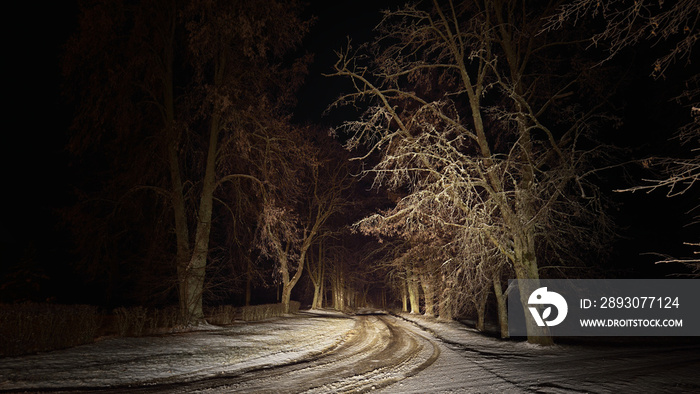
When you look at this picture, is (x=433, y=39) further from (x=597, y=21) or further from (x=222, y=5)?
(x=222, y=5)

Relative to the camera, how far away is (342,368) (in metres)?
6.87

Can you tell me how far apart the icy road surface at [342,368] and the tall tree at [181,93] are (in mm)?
5065

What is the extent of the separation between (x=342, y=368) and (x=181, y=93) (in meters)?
13.0

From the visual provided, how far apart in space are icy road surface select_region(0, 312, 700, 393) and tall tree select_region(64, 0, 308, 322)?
5065mm

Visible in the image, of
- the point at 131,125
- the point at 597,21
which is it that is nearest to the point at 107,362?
Answer: the point at 131,125

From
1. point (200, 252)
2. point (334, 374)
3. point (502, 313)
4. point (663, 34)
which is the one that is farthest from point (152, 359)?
point (502, 313)

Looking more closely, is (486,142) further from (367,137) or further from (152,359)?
(152,359)

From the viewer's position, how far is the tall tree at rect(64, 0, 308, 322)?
11922mm

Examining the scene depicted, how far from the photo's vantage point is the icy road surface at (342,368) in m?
5.42

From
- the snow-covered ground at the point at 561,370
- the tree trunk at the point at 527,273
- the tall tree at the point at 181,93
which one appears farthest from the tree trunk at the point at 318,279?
the snow-covered ground at the point at 561,370

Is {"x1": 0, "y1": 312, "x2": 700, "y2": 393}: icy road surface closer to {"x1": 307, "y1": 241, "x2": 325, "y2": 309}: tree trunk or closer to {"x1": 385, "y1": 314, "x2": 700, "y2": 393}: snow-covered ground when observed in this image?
{"x1": 385, "y1": 314, "x2": 700, "y2": 393}: snow-covered ground

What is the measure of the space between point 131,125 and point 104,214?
143 inches

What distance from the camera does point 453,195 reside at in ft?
29.8

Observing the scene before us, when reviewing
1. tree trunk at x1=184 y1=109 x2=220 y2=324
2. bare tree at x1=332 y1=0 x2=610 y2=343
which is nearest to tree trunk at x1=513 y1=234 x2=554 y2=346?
bare tree at x1=332 y1=0 x2=610 y2=343
